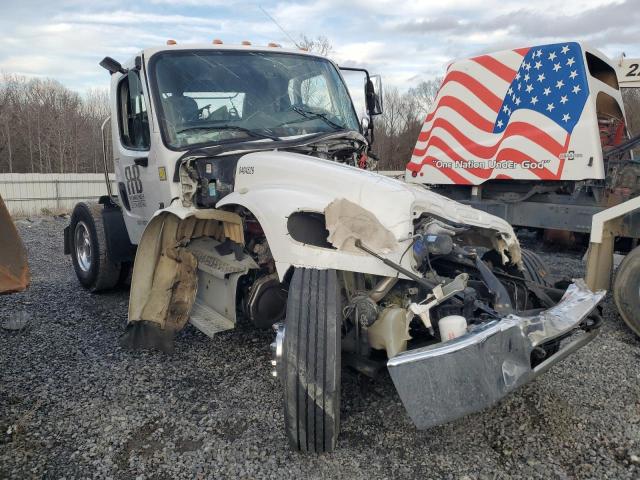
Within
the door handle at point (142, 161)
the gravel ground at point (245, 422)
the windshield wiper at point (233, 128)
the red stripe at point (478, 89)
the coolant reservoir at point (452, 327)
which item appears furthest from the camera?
the red stripe at point (478, 89)

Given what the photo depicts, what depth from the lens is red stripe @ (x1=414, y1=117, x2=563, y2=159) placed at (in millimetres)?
6930

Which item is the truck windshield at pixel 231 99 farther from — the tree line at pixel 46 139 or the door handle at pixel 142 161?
the tree line at pixel 46 139

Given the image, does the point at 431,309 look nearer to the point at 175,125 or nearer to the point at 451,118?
the point at 175,125

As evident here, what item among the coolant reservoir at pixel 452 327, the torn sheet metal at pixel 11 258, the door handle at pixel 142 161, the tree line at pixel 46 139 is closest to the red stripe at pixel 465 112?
the door handle at pixel 142 161

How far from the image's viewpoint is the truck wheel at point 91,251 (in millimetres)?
6168

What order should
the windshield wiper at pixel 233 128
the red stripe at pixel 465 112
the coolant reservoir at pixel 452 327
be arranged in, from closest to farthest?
1. the coolant reservoir at pixel 452 327
2. the windshield wiper at pixel 233 128
3. the red stripe at pixel 465 112

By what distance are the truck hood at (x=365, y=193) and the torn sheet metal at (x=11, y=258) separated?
142 cm

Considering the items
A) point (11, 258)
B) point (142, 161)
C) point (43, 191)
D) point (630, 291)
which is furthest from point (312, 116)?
point (43, 191)

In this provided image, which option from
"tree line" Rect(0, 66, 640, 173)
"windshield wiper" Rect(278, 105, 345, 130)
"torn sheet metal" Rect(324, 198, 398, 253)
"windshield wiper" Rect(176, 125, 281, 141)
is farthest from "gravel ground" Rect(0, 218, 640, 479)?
"tree line" Rect(0, 66, 640, 173)

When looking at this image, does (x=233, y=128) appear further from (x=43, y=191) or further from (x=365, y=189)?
(x=43, y=191)

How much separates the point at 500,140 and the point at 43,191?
17.5 meters

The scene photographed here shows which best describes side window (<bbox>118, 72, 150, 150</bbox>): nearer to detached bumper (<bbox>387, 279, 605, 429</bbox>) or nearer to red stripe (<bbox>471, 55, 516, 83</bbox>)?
detached bumper (<bbox>387, 279, 605, 429</bbox>)

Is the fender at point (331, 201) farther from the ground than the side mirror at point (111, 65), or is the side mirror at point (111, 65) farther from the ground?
the side mirror at point (111, 65)

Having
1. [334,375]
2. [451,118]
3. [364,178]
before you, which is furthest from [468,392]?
[451,118]
